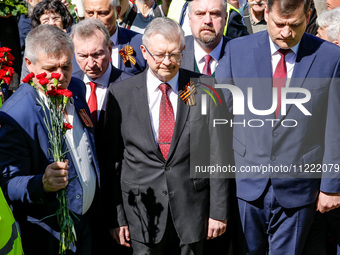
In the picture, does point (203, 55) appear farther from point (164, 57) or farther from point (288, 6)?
point (288, 6)

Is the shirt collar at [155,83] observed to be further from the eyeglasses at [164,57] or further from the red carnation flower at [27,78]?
the red carnation flower at [27,78]

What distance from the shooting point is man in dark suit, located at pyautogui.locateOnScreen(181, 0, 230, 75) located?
525 centimetres

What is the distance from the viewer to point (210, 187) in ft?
14.9

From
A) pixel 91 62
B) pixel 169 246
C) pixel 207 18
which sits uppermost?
pixel 207 18

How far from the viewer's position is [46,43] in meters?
3.92

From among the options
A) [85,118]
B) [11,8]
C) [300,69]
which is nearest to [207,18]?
[300,69]

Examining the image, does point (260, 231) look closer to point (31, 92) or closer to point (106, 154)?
point (106, 154)

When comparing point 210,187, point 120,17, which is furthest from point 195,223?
point 120,17

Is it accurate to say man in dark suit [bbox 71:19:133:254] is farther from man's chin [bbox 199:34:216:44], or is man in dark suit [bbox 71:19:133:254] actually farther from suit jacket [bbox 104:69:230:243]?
man's chin [bbox 199:34:216:44]

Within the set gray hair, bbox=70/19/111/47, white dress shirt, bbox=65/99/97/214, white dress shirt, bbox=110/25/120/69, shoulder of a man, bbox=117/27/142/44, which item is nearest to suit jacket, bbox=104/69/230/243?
white dress shirt, bbox=65/99/97/214

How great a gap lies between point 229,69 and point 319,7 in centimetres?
395

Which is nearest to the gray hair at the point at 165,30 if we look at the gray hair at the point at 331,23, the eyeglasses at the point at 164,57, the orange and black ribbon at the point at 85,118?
the eyeglasses at the point at 164,57

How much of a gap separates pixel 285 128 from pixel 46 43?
6.22 feet

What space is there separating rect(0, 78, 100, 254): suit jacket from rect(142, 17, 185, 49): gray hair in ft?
3.46
